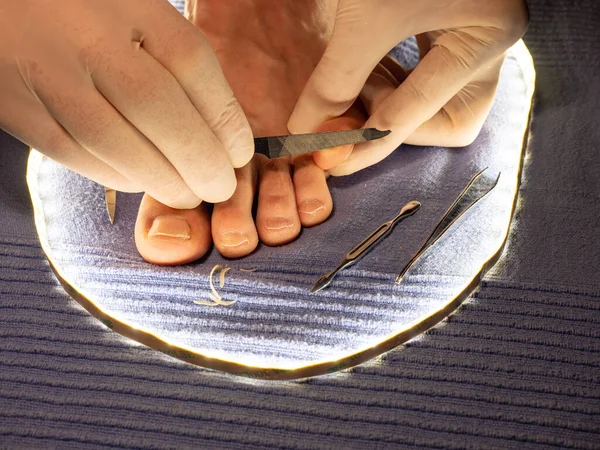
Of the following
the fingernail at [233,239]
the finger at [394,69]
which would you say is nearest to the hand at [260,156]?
the fingernail at [233,239]

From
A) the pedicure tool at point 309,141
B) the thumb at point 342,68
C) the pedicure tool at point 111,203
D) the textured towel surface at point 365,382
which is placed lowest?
the textured towel surface at point 365,382

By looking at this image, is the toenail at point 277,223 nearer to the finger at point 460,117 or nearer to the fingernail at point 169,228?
the fingernail at point 169,228

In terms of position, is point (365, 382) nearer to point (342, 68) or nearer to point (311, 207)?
point (311, 207)

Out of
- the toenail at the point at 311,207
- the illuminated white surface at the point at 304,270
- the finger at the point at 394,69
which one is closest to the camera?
the illuminated white surface at the point at 304,270

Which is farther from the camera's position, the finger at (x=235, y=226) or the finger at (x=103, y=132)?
the finger at (x=235, y=226)

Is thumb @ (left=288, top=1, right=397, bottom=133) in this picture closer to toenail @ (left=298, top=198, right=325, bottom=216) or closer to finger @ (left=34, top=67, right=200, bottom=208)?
toenail @ (left=298, top=198, right=325, bottom=216)

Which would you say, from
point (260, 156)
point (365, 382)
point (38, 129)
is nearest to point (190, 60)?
point (38, 129)

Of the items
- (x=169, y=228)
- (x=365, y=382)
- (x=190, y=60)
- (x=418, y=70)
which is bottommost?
(x=365, y=382)

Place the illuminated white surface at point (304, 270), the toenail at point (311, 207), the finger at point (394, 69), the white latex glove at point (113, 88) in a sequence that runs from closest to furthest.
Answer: the white latex glove at point (113, 88) → the illuminated white surface at point (304, 270) → the toenail at point (311, 207) → the finger at point (394, 69)
